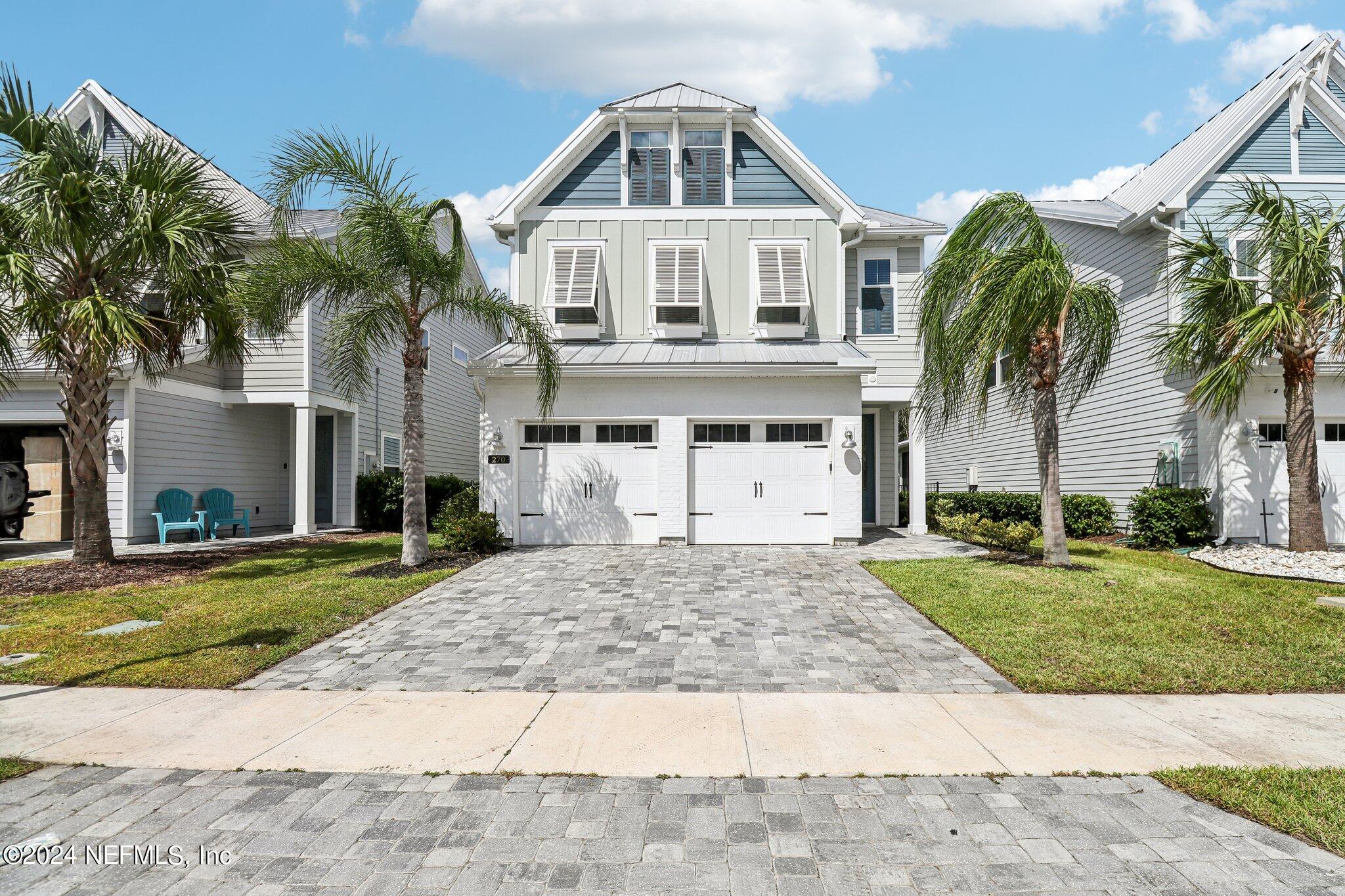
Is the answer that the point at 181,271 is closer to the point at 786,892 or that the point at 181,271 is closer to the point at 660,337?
the point at 660,337

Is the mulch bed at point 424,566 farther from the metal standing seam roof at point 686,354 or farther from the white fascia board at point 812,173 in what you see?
the white fascia board at point 812,173

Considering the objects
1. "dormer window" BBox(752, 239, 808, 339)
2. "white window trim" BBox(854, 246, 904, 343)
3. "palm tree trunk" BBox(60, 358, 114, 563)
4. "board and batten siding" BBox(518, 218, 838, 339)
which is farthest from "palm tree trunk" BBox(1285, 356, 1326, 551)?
"palm tree trunk" BBox(60, 358, 114, 563)

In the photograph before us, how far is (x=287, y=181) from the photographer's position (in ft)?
34.3

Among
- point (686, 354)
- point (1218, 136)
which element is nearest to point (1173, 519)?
point (1218, 136)

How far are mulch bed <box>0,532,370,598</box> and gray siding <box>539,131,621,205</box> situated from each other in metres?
9.25

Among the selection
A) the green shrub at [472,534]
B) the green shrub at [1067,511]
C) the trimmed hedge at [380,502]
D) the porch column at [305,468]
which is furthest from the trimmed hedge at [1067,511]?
the porch column at [305,468]

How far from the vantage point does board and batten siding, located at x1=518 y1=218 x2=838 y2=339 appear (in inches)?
596

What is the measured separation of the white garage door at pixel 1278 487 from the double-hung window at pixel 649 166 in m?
12.4

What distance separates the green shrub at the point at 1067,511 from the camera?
15.6 metres

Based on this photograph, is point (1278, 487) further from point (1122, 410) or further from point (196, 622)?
point (196, 622)

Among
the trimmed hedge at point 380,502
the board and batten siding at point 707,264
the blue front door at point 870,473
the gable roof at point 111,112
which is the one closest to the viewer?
the board and batten siding at point 707,264

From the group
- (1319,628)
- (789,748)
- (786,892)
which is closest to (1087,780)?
(789,748)

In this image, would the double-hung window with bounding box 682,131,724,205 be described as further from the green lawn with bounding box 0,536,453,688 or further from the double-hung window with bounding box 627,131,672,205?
the green lawn with bounding box 0,536,453,688

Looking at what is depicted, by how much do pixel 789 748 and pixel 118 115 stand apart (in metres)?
20.8
